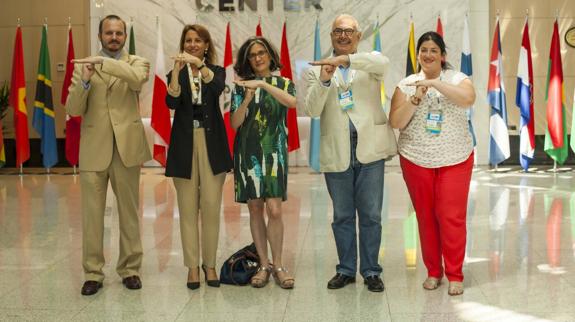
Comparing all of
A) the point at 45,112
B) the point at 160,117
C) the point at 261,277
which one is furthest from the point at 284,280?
the point at 45,112

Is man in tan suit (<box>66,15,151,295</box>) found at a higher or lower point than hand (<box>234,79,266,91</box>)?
lower

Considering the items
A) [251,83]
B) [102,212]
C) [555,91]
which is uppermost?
[555,91]

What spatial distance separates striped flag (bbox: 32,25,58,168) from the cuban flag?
26.6 feet

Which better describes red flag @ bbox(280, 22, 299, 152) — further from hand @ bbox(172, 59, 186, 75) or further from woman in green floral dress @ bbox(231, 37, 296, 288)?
hand @ bbox(172, 59, 186, 75)

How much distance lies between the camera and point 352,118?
4832 millimetres

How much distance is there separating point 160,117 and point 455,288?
9421mm

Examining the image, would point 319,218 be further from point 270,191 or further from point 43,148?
point 43,148

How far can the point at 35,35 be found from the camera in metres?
15.5

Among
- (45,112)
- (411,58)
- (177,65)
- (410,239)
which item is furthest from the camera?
(45,112)

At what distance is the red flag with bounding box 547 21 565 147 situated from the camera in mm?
13695

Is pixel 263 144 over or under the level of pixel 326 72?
under

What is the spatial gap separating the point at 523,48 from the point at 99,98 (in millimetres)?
10527

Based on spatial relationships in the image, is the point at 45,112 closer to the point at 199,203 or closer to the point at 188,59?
the point at 199,203

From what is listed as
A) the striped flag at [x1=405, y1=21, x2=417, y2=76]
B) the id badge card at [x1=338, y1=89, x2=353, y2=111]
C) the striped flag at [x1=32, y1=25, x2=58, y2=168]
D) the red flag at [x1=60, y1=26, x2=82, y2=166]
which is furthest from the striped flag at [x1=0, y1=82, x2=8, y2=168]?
the id badge card at [x1=338, y1=89, x2=353, y2=111]
